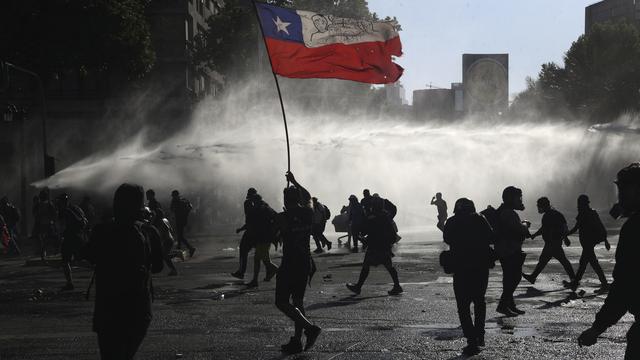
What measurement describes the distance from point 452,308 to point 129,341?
23.8 feet

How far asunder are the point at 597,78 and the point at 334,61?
5313 cm

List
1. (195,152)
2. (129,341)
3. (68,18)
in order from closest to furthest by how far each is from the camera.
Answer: (129,341)
(68,18)
(195,152)

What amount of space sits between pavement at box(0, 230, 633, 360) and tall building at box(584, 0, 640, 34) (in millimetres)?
102663

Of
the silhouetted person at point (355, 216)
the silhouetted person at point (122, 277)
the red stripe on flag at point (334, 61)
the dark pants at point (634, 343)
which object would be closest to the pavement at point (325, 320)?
the silhouetted person at point (122, 277)

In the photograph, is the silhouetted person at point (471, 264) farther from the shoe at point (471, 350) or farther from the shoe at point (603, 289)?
the shoe at point (603, 289)

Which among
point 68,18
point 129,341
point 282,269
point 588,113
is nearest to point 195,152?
point 68,18

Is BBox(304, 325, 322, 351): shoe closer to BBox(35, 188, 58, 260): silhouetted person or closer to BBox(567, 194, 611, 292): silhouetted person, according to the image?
BBox(567, 194, 611, 292): silhouetted person

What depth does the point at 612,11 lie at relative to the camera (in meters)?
120

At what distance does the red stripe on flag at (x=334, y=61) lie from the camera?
17.0 m

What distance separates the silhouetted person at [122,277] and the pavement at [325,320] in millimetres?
2783

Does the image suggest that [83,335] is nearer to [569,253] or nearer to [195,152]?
[569,253]

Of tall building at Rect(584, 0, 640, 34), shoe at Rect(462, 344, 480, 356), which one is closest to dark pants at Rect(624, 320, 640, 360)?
shoe at Rect(462, 344, 480, 356)

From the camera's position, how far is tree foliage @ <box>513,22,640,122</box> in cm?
6300

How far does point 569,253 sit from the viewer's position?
23.1 meters
